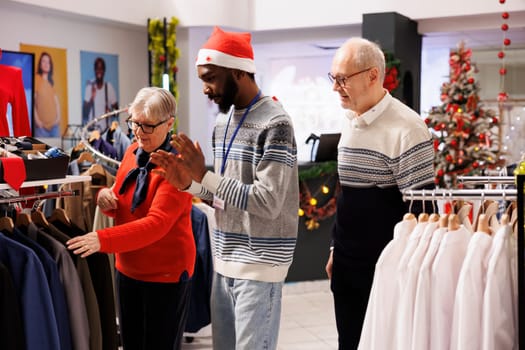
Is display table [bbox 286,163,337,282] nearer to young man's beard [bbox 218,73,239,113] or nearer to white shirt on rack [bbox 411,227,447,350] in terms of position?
young man's beard [bbox 218,73,239,113]

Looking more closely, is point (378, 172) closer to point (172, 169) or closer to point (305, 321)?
point (172, 169)

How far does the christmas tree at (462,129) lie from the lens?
7.80 metres

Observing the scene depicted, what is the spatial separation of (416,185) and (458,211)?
0.36 meters

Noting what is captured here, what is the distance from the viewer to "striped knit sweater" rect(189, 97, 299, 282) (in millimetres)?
2502

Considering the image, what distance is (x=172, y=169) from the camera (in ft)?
8.19

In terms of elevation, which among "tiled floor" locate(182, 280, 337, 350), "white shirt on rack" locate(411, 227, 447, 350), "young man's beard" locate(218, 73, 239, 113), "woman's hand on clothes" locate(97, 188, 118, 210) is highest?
"young man's beard" locate(218, 73, 239, 113)

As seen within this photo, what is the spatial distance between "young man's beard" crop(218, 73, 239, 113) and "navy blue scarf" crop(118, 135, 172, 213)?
0.57 meters

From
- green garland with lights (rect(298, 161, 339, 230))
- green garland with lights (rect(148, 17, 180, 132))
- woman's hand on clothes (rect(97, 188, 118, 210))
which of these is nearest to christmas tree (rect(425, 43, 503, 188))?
green garland with lights (rect(298, 161, 339, 230))

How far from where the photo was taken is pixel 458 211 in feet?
7.64

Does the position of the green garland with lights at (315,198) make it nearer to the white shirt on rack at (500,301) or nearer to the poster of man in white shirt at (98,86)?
the poster of man in white shirt at (98,86)

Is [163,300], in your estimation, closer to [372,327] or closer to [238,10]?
[372,327]

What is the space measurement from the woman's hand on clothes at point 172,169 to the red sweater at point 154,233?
443mm

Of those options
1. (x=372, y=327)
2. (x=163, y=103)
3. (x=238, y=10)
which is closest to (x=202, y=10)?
(x=238, y=10)

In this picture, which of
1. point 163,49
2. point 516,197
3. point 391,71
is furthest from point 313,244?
point 516,197
